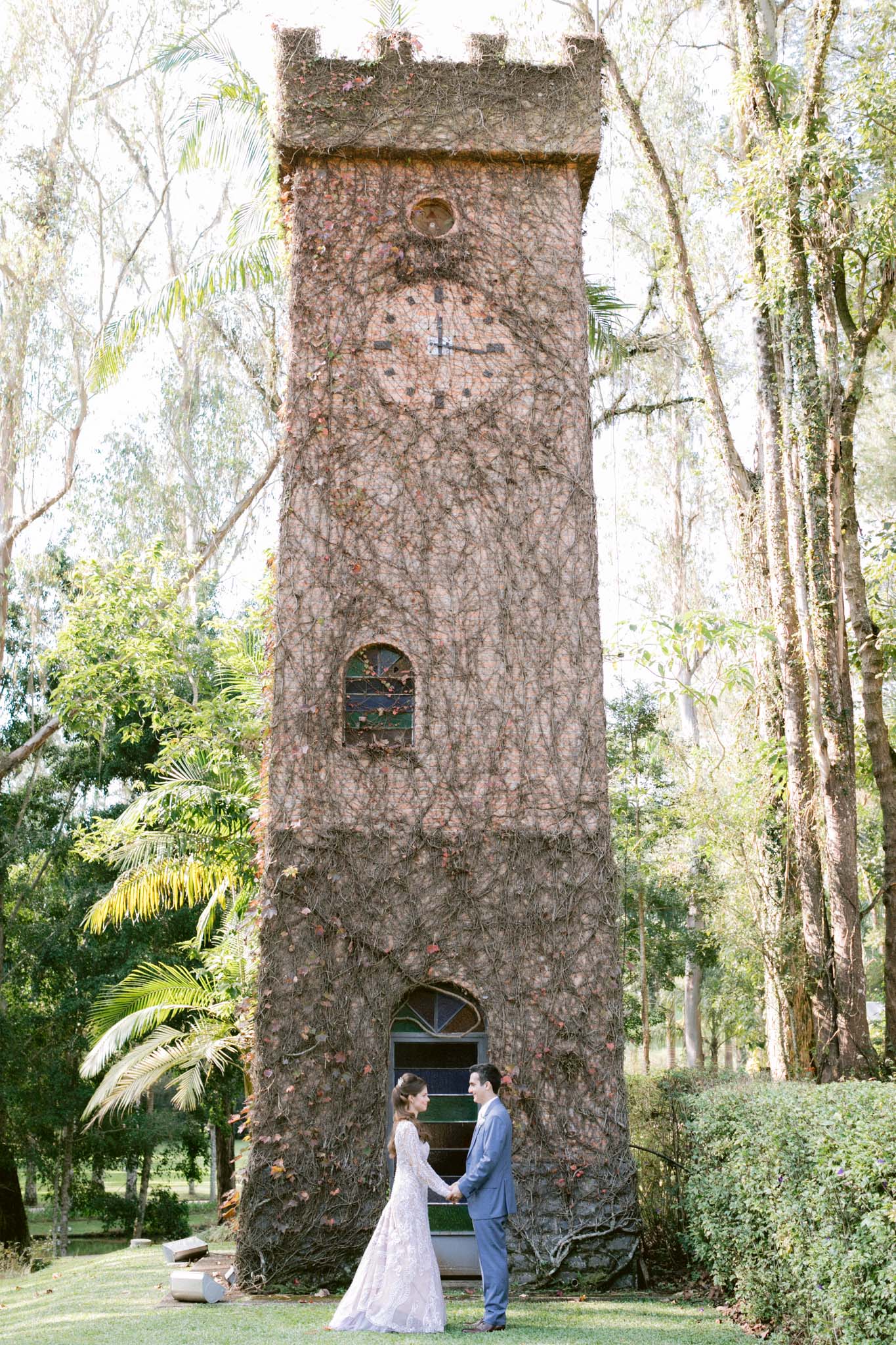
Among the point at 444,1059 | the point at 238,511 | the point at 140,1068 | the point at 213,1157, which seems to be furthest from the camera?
the point at 213,1157

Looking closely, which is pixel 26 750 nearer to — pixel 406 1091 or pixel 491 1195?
pixel 406 1091

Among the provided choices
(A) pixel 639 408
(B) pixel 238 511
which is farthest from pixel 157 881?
(A) pixel 639 408

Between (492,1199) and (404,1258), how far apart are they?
23.3 inches

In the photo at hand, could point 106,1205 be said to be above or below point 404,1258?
below

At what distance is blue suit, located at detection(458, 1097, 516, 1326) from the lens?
21.3ft

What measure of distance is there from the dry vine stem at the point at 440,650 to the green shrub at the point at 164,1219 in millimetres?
15089

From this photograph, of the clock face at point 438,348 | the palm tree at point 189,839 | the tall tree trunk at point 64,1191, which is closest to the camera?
the clock face at point 438,348

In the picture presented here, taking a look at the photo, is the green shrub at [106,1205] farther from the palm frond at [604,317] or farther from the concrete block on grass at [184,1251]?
the palm frond at [604,317]

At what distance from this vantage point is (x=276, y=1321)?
6793mm

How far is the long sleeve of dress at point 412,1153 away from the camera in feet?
21.4

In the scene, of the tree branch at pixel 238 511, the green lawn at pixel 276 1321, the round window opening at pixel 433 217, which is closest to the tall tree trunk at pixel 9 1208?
the tree branch at pixel 238 511

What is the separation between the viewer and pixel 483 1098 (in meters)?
6.60

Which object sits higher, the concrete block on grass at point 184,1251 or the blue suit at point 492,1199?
the blue suit at point 492,1199

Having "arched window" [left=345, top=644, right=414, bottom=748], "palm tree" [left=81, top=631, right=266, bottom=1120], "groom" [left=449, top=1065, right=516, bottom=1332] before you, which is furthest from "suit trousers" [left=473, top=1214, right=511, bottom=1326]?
"palm tree" [left=81, top=631, right=266, bottom=1120]
